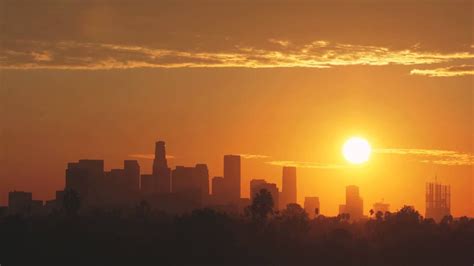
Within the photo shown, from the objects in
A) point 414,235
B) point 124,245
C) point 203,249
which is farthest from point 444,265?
point 124,245

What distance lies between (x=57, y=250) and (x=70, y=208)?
51164 mm

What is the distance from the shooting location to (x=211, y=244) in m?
110

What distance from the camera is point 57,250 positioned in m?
103

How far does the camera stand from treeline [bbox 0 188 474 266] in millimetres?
103250

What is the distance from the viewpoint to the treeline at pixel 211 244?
10325 cm

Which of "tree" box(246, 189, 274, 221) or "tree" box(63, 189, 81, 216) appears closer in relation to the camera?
"tree" box(246, 189, 274, 221)

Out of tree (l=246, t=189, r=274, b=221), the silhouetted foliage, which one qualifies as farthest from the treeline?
tree (l=246, t=189, r=274, b=221)

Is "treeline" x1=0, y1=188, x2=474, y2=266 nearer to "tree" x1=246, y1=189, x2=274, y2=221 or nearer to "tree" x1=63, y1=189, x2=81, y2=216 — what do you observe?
"tree" x1=246, y1=189, x2=274, y2=221

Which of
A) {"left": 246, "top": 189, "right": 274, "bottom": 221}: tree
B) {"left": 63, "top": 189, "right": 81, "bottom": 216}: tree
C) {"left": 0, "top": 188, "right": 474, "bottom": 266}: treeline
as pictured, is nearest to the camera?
{"left": 0, "top": 188, "right": 474, "bottom": 266}: treeline

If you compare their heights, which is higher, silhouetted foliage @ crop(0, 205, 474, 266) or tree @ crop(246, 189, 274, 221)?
tree @ crop(246, 189, 274, 221)

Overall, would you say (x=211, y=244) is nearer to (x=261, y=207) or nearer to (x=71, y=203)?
(x=261, y=207)

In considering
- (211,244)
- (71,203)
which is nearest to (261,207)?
(71,203)

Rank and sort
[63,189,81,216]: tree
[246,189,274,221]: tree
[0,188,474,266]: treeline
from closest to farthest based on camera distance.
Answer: [0,188,474,266]: treeline → [246,189,274,221]: tree → [63,189,81,216]: tree

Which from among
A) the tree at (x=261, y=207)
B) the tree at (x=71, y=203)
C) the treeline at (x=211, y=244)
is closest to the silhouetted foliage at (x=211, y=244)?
the treeline at (x=211, y=244)
